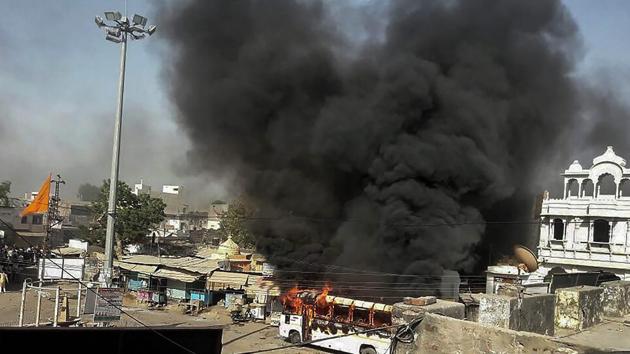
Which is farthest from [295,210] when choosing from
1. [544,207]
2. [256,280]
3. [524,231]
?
[524,231]

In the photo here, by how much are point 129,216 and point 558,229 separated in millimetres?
31548

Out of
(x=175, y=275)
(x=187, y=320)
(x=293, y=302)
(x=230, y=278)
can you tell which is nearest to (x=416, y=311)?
(x=293, y=302)

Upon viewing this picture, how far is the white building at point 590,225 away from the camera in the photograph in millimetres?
24281

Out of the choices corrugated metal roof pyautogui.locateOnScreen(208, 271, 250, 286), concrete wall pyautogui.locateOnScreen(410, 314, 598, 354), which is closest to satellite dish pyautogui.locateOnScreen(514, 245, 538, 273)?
corrugated metal roof pyautogui.locateOnScreen(208, 271, 250, 286)

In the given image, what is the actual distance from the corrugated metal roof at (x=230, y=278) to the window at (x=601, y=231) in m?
17.1

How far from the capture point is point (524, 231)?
32.6 m

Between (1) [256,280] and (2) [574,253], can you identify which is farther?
(2) [574,253]

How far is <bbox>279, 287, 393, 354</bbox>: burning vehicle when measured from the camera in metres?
15.5

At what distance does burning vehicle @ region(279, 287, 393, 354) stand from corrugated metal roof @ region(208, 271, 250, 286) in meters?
4.72

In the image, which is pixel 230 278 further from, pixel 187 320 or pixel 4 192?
pixel 4 192

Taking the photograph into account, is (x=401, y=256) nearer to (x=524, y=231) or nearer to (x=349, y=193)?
(x=349, y=193)

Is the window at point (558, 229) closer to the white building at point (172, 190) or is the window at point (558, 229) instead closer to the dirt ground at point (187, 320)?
the dirt ground at point (187, 320)

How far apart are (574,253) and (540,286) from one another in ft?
42.1

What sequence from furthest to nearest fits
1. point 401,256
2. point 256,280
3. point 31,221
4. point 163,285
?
point 31,221 < point 163,285 < point 256,280 < point 401,256
